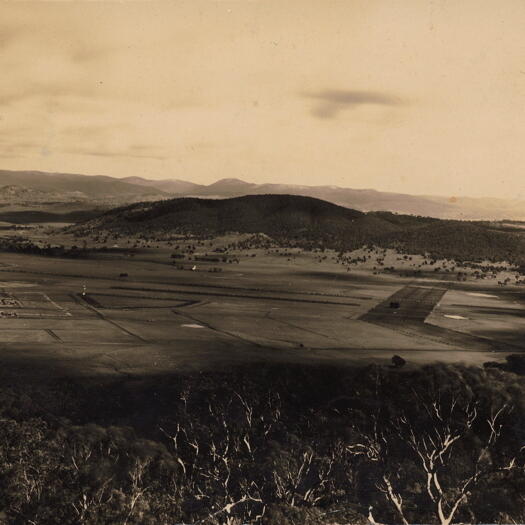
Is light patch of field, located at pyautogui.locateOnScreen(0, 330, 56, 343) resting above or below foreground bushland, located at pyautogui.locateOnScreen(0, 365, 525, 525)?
above

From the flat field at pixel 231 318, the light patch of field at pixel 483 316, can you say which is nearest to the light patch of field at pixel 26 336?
the flat field at pixel 231 318

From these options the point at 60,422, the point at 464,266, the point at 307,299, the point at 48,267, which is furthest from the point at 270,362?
the point at 464,266

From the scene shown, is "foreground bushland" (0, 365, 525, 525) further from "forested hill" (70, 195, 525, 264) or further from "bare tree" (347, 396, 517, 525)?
"forested hill" (70, 195, 525, 264)

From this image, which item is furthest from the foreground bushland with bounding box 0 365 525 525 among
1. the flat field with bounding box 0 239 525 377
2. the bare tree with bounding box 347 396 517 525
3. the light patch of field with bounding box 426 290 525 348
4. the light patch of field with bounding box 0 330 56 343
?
the light patch of field with bounding box 426 290 525 348

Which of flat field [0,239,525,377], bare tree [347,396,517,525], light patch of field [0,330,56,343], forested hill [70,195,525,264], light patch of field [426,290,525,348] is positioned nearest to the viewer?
bare tree [347,396,517,525]

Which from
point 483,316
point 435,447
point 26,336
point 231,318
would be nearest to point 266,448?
point 435,447

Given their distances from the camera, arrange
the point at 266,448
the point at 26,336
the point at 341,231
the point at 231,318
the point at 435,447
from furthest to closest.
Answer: the point at 341,231 → the point at 231,318 → the point at 26,336 → the point at 266,448 → the point at 435,447

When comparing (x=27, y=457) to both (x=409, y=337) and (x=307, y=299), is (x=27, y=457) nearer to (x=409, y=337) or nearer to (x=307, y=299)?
(x=409, y=337)

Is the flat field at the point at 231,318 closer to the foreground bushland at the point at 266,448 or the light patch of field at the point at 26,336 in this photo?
the light patch of field at the point at 26,336

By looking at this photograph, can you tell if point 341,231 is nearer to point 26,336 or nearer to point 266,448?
point 26,336
